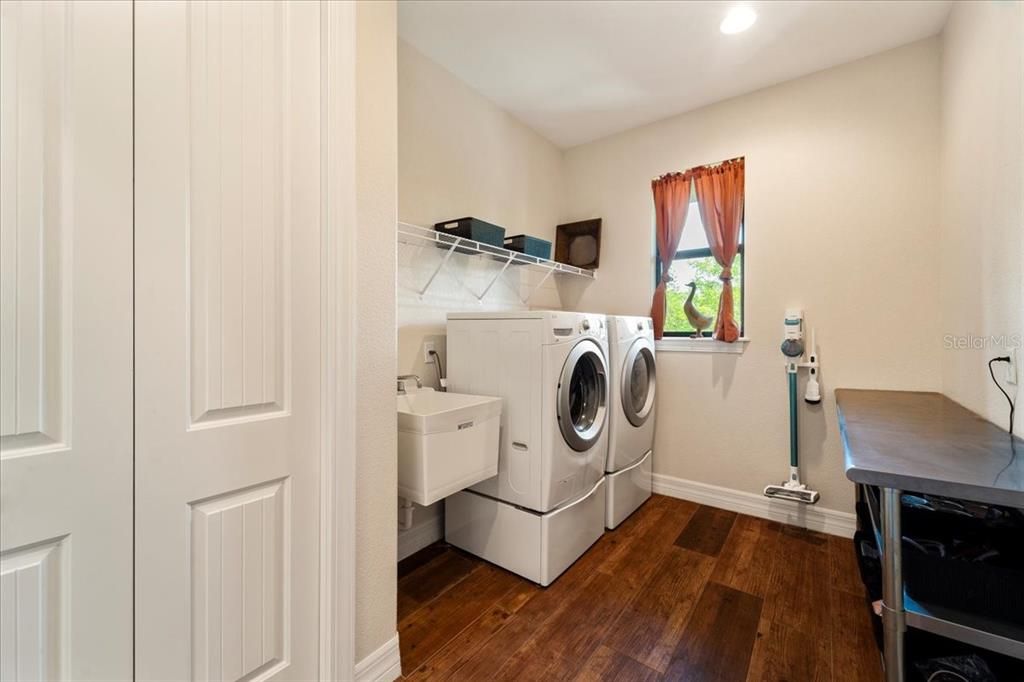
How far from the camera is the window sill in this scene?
2592 millimetres

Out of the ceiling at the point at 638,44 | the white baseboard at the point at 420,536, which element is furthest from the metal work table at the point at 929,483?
the ceiling at the point at 638,44

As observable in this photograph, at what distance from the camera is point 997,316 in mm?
1423

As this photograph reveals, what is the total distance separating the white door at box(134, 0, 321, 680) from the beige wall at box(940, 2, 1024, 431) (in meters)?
2.09

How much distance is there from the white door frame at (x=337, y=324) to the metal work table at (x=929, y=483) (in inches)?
50.3

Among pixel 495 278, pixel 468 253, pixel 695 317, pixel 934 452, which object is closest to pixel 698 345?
pixel 695 317

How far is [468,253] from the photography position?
96.7 inches

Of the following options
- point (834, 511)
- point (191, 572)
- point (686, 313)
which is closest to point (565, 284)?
point (686, 313)

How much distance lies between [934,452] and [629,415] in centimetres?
144

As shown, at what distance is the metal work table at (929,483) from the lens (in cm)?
83

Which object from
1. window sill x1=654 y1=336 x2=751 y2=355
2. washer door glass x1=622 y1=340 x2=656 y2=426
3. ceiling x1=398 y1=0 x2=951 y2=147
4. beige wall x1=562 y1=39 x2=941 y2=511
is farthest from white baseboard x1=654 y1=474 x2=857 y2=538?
ceiling x1=398 y1=0 x2=951 y2=147

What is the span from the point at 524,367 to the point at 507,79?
1.75 m

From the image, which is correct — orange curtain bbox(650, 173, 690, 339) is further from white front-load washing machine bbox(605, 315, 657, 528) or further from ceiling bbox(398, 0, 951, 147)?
ceiling bbox(398, 0, 951, 147)

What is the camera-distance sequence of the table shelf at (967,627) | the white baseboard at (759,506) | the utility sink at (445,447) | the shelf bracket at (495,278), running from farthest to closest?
the shelf bracket at (495,278) → the white baseboard at (759,506) → the utility sink at (445,447) → the table shelf at (967,627)

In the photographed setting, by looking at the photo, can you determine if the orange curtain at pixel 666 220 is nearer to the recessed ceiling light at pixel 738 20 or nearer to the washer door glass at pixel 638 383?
the washer door glass at pixel 638 383
